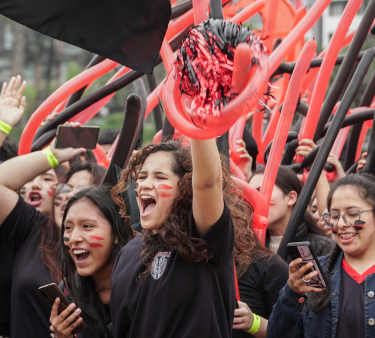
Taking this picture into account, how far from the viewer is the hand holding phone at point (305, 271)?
162 cm

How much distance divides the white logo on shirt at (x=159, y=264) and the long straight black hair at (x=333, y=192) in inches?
25.3

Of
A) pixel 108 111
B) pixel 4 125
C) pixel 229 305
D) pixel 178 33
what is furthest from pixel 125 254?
pixel 108 111

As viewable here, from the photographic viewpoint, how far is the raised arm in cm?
121

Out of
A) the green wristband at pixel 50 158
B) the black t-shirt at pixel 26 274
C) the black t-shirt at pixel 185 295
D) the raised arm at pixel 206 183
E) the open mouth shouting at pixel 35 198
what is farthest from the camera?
the open mouth shouting at pixel 35 198

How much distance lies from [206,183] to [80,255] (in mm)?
966

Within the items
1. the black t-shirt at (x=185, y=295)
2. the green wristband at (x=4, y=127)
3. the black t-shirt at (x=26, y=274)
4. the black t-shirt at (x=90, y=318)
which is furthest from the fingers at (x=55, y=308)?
the green wristband at (x=4, y=127)

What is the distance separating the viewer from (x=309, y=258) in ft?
5.34

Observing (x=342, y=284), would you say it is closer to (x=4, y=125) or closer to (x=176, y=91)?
(x=176, y=91)

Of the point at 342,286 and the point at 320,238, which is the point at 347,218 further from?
the point at 320,238

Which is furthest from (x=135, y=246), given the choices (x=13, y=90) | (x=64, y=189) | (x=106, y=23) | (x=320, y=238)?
(x=13, y=90)

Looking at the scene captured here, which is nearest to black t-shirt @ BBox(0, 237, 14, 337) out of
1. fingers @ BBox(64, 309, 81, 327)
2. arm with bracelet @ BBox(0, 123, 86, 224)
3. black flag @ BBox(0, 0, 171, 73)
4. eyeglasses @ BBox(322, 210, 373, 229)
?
arm with bracelet @ BBox(0, 123, 86, 224)

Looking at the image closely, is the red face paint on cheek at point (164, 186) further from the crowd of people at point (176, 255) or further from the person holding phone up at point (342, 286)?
the person holding phone up at point (342, 286)

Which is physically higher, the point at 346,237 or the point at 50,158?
the point at 50,158

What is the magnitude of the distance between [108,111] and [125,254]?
24746 mm
